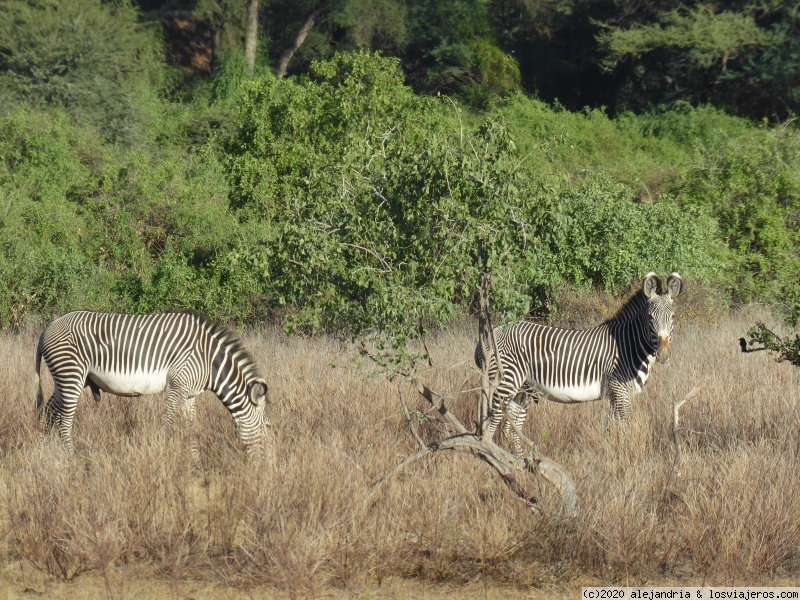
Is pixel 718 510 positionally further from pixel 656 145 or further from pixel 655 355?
pixel 656 145

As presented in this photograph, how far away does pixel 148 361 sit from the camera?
8922 mm

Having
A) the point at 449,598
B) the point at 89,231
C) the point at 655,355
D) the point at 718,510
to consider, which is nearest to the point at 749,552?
the point at 718,510

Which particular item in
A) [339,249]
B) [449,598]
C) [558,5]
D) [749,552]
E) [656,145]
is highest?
[558,5]

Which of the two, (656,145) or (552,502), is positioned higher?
(656,145)

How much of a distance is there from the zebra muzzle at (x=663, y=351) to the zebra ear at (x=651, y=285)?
1.38ft

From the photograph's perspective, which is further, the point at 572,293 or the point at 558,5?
the point at 558,5

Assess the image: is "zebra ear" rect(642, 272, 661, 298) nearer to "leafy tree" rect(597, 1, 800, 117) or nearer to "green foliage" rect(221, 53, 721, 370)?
"green foliage" rect(221, 53, 721, 370)

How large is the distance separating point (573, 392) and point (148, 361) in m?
3.89

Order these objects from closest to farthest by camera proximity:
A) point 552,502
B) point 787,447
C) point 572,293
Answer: point 552,502
point 787,447
point 572,293

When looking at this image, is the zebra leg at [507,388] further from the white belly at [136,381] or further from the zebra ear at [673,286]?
the white belly at [136,381]

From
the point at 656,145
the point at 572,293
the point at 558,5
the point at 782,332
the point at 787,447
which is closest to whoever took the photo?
the point at 787,447

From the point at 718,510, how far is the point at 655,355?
2.60 meters

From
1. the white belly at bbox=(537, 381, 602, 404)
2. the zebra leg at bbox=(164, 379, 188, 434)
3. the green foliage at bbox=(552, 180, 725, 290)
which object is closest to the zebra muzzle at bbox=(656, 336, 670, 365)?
the white belly at bbox=(537, 381, 602, 404)

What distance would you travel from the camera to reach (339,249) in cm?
661
